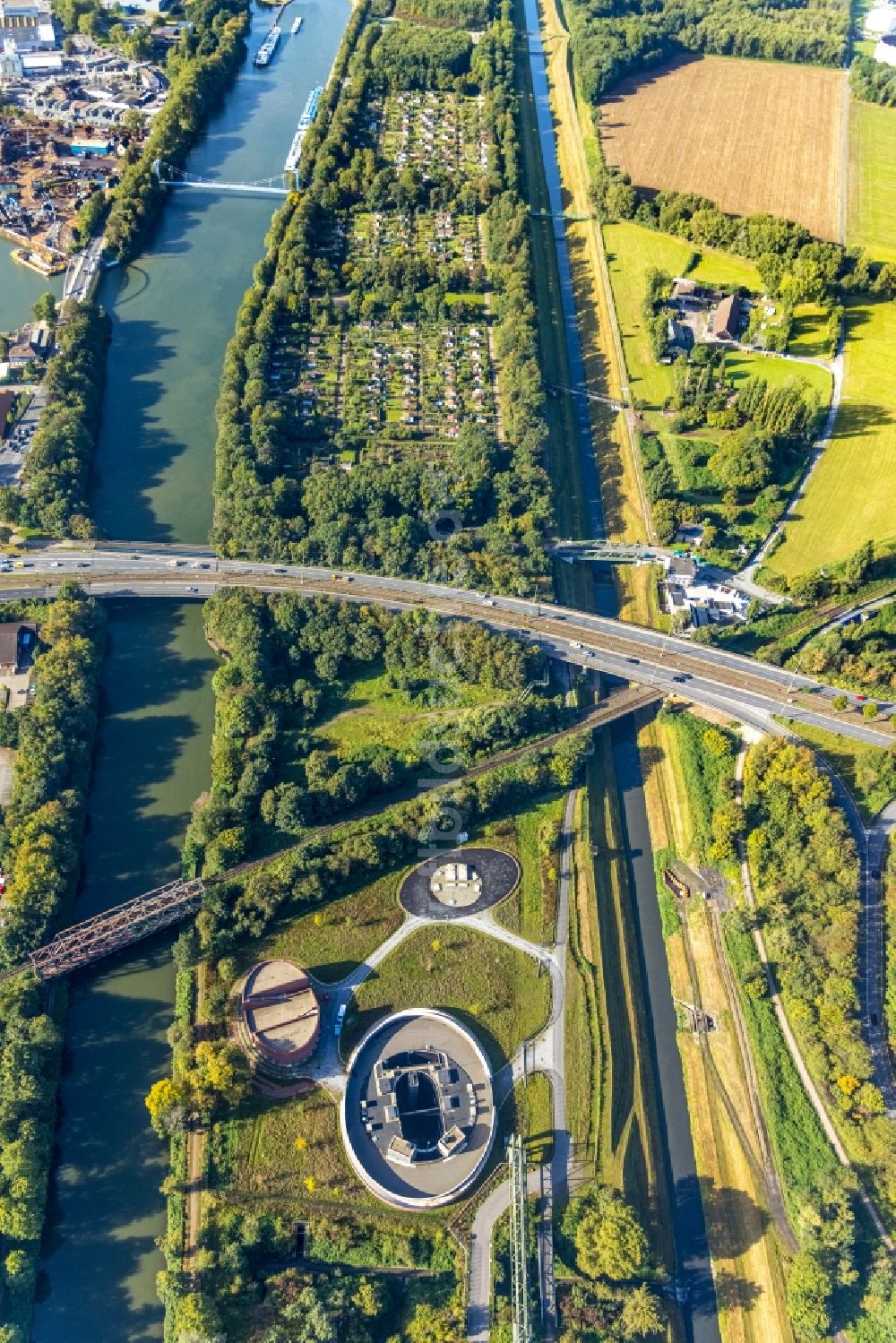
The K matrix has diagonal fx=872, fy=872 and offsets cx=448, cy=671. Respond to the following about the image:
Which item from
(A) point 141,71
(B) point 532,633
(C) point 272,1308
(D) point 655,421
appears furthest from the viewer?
(A) point 141,71

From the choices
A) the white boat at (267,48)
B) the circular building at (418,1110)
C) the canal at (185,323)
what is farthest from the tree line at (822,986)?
the white boat at (267,48)

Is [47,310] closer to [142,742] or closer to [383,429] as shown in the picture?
[383,429]

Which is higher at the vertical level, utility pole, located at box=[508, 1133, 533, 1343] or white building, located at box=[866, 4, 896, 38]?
white building, located at box=[866, 4, 896, 38]

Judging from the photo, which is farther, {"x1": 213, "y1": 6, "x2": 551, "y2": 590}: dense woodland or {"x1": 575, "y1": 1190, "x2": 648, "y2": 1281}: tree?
{"x1": 213, "y1": 6, "x2": 551, "y2": 590}: dense woodland

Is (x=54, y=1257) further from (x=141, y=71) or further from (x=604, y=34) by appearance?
(x=604, y=34)

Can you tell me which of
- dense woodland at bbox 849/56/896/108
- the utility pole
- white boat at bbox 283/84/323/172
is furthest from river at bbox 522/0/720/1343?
dense woodland at bbox 849/56/896/108

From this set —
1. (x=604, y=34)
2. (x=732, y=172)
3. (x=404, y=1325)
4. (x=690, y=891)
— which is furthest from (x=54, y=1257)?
(x=604, y=34)

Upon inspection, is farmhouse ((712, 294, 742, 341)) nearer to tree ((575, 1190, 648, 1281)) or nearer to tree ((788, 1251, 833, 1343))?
tree ((575, 1190, 648, 1281))
